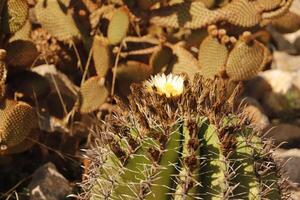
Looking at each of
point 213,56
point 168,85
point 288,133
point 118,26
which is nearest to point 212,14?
point 213,56

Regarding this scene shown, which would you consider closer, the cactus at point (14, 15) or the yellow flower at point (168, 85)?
the yellow flower at point (168, 85)

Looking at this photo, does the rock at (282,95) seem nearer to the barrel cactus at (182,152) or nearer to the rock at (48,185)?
the rock at (48,185)

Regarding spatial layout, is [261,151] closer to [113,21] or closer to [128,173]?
[128,173]

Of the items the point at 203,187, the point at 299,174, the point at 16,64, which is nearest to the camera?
the point at 203,187

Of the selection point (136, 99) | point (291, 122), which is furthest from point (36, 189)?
point (291, 122)

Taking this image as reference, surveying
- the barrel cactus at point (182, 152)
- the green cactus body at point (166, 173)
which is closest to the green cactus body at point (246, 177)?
the barrel cactus at point (182, 152)
